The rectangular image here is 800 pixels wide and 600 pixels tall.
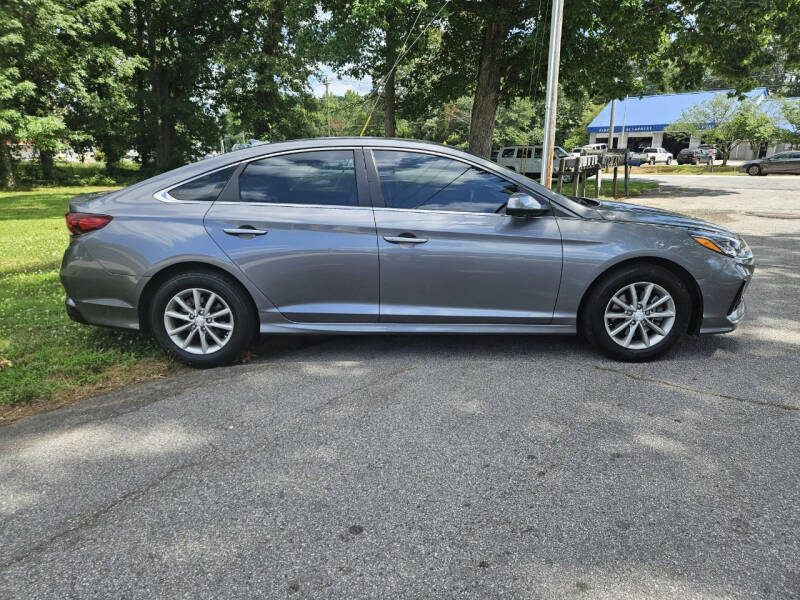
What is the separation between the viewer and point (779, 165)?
3114 centimetres

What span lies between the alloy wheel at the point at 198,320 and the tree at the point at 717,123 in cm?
4382

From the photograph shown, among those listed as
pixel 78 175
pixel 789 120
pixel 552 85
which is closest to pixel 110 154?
pixel 78 175

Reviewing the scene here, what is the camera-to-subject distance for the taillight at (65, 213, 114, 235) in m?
4.11

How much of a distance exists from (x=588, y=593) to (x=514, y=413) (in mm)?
1454

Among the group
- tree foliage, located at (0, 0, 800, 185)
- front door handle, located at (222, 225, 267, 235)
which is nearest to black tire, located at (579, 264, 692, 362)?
front door handle, located at (222, 225, 267, 235)

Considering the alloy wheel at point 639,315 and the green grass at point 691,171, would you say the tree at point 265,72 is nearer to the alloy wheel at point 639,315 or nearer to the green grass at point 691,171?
the green grass at point 691,171

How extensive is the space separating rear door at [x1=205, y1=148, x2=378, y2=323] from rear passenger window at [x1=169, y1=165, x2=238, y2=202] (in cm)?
6

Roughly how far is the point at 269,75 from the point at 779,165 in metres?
27.4

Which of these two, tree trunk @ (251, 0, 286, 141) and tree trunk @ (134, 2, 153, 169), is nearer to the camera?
tree trunk @ (251, 0, 286, 141)

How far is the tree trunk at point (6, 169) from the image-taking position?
23672mm

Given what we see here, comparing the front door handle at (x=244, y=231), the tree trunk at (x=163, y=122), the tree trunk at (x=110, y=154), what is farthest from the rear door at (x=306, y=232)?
the tree trunk at (x=110, y=154)

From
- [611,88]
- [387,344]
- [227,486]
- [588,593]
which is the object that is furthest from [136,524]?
[611,88]

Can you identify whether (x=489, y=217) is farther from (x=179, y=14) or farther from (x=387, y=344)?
(x=179, y=14)

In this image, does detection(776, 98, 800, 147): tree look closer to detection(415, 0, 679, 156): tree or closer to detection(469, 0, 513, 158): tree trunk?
detection(415, 0, 679, 156): tree
